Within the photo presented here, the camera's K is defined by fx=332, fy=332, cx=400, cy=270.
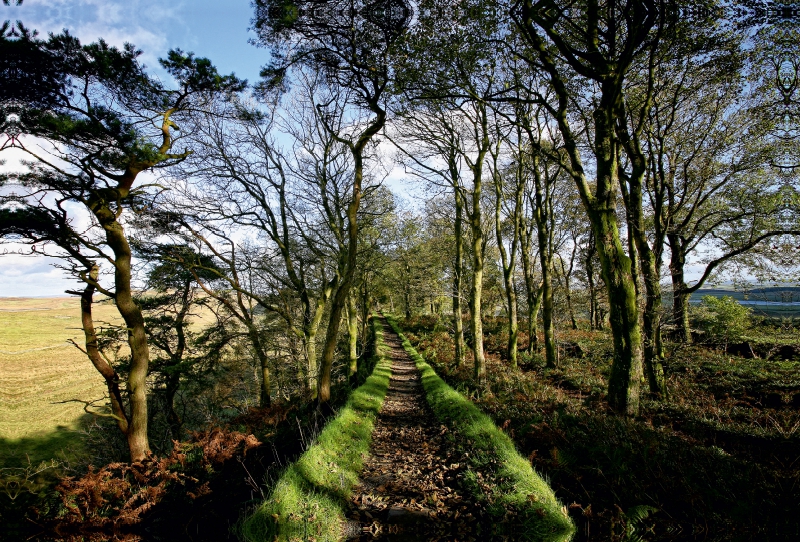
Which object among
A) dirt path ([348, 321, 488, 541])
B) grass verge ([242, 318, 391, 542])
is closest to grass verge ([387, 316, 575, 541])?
dirt path ([348, 321, 488, 541])

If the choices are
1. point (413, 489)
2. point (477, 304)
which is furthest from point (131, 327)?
point (477, 304)

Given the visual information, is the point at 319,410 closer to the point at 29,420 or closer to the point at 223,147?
the point at 223,147

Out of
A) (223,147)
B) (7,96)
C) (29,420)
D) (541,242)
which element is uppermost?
(223,147)

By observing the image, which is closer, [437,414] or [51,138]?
[51,138]

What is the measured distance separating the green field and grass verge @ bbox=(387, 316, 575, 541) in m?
22.9

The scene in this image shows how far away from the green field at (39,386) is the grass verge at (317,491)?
20649mm

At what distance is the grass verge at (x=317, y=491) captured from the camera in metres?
3.83

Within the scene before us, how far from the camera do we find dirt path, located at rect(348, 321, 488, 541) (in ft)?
13.4

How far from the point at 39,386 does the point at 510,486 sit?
46443 millimetres

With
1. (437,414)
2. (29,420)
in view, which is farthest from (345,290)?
(29,420)

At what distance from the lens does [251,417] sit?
9.46 meters

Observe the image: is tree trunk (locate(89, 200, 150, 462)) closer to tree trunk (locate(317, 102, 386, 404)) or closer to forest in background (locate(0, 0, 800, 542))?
forest in background (locate(0, 0, 800, 542))

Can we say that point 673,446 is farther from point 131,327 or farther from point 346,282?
point 131,327

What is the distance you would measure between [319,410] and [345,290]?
329 cm
